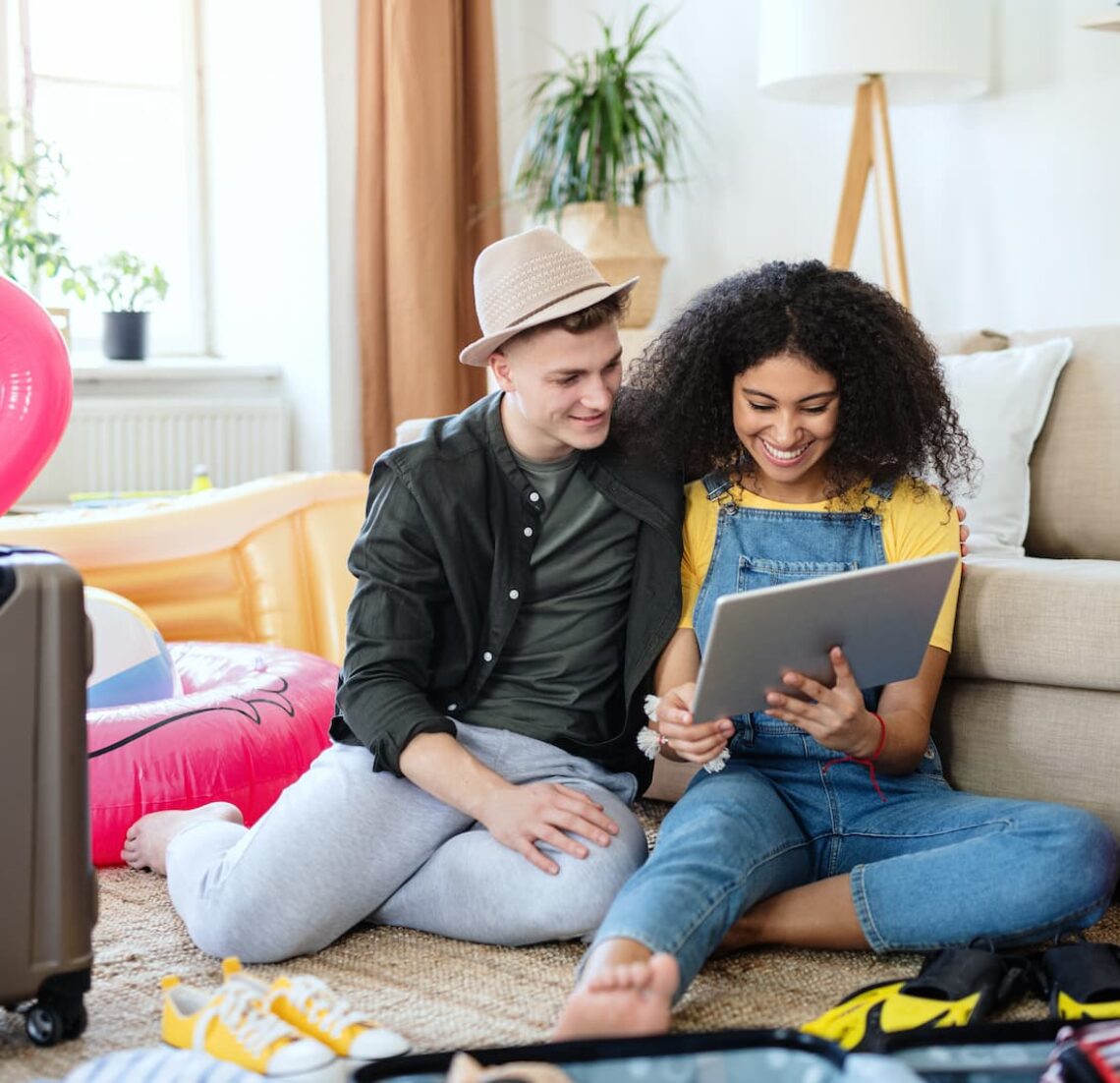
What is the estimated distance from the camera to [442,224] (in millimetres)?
3930

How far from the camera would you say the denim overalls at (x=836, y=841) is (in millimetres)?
1435

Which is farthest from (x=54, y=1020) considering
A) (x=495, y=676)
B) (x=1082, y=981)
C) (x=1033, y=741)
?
(x=1033, y=741)

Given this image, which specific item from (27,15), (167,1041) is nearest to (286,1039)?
(167,1041)

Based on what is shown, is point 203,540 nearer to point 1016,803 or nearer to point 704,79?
point 1016,803

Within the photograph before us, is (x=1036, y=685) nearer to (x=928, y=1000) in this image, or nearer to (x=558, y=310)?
(x=928, y=1000)

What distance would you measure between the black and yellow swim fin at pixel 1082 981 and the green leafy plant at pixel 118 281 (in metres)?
3.17

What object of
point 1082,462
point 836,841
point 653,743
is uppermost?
point 1082,462

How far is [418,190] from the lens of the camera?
3875 millimetres

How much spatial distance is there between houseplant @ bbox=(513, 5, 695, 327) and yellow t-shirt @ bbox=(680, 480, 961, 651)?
183cm

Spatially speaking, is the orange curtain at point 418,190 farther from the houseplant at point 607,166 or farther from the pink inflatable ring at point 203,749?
the pink inflatable ring at point 203,749

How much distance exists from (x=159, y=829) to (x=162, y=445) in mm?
2217

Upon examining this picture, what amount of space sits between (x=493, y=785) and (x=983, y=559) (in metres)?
0.76

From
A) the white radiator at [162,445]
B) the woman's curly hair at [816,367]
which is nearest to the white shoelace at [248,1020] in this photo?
the woman's curly hair at [816,367]

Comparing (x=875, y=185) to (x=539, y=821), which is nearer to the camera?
(x=539, y=821)
